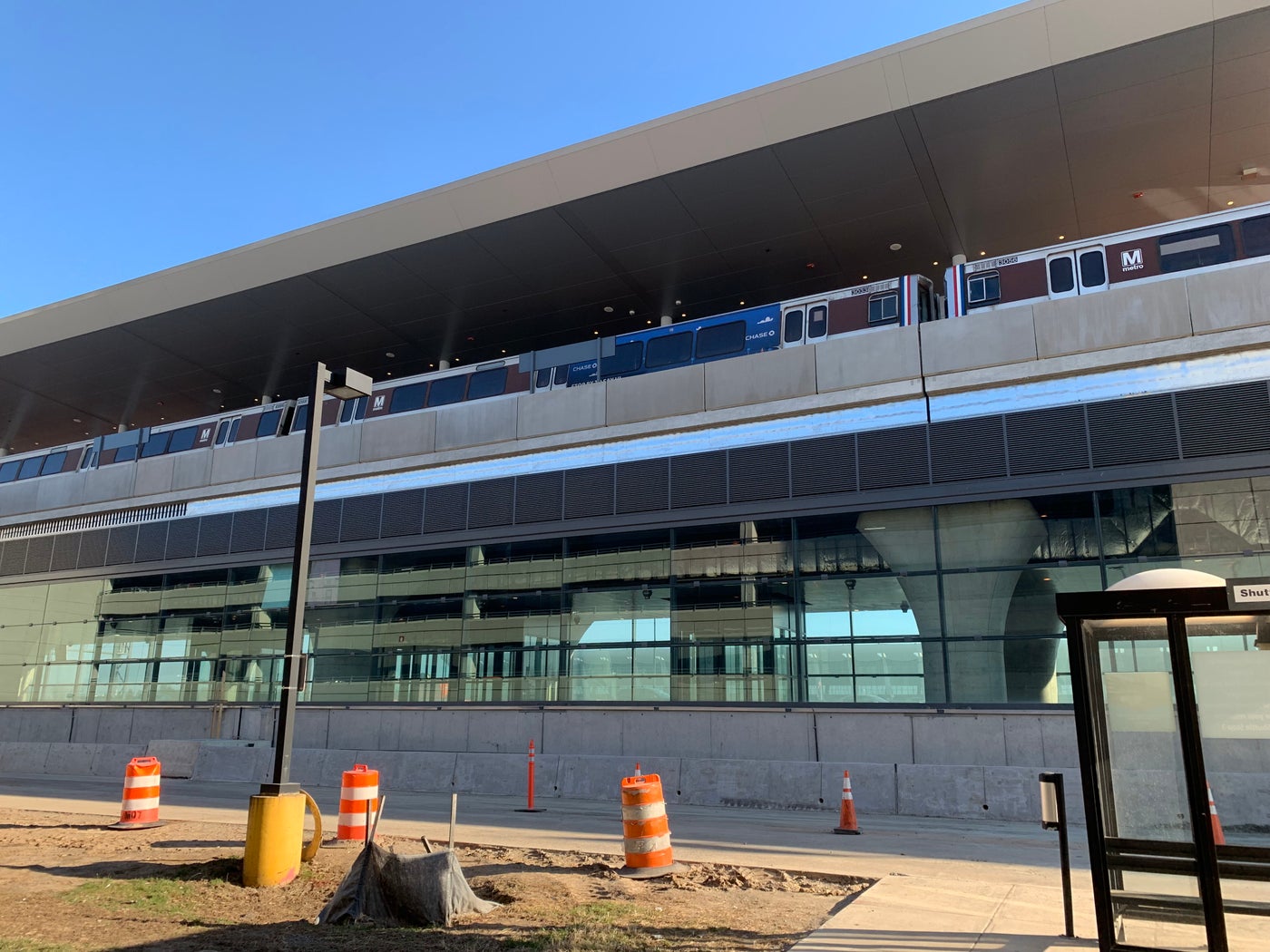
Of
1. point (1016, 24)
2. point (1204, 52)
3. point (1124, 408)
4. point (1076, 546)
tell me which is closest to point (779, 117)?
point (1016, 24)

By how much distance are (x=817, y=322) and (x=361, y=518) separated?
11289 mm

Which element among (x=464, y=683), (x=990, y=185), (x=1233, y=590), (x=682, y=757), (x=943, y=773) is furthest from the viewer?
(x=990, y=185)

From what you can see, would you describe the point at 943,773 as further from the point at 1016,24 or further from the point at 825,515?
the point at 1016,24

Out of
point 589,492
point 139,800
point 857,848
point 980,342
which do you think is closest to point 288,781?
point 139,800

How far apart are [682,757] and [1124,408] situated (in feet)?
30.7

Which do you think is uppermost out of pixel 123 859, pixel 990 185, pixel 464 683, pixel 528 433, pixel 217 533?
pixel 990 185

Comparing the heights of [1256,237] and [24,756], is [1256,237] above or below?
above

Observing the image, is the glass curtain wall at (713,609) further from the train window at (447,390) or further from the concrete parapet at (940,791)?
the train window at (447,390)

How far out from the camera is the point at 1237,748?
19.0 ft

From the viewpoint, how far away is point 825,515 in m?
16.7

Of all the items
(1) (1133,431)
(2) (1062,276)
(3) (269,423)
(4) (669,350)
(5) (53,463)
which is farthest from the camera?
(5) (53,463)

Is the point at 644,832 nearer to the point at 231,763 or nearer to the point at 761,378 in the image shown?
the point at 761,378

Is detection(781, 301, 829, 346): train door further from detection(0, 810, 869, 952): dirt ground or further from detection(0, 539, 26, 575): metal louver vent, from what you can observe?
detection(0, 539, 26, 575): metal louver vent

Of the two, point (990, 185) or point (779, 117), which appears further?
point (990, 185)
